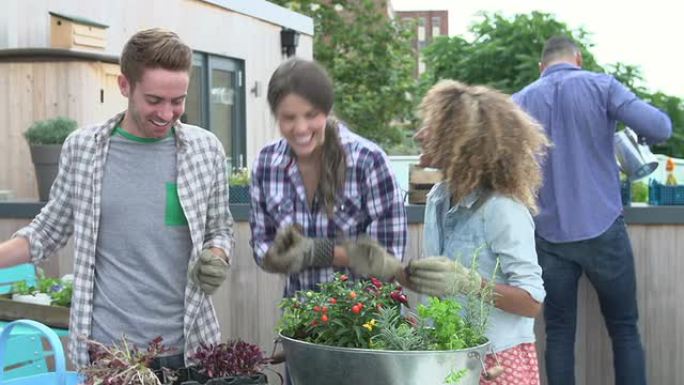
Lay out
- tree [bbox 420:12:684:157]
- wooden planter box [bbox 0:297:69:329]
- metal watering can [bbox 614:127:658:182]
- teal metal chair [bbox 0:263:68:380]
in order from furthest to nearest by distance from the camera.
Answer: tree [bbox 420:12:684:157] < metal watering can [bbox 614:127:658:182] < wooden planter box [bbox 0:297:69:329] < teal metal chair [bbox 0:263:68:380]

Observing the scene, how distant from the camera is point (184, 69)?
2314 millimetres

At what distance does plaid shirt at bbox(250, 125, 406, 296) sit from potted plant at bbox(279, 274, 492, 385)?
0.26m

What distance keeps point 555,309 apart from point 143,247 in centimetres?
221

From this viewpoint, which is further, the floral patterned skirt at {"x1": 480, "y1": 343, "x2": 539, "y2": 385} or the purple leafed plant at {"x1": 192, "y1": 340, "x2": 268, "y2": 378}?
the floral patterned skirt at {"x1": 480, "y1": 343, "x2": 539, "y2": 385}

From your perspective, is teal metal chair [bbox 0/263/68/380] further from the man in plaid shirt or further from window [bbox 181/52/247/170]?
window [bbox 181/52/247/170]

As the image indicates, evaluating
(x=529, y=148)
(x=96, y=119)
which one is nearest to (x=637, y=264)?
(x=529, y=148)

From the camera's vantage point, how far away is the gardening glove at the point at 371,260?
2.19 m

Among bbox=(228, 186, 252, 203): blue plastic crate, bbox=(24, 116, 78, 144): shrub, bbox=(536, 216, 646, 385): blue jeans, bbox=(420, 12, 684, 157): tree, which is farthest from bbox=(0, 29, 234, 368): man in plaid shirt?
bbox=(420, 12, 684, 157): tree

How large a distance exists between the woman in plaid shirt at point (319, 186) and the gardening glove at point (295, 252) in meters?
0.04

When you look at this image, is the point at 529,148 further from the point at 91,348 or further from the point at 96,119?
the point at 96,119

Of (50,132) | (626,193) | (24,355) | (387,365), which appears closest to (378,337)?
(387,365)

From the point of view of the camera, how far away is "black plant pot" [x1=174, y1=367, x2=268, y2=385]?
1876mm

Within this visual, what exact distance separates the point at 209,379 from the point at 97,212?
0.63 metres

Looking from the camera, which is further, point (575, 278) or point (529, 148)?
point (575, 278)
